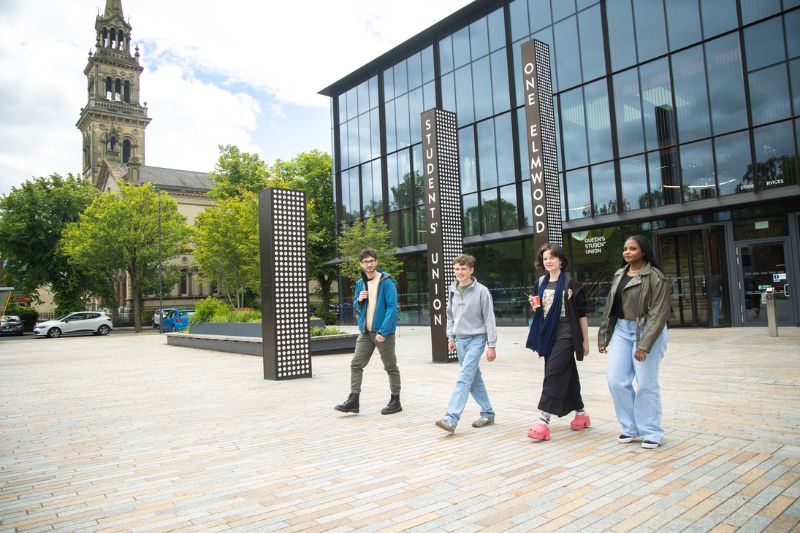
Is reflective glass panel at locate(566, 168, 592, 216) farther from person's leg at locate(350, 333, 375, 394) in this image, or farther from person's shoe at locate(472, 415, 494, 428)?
person's shoe at locate(472, 415, 494, 428)

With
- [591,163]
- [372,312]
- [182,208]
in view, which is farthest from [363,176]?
[182,208]

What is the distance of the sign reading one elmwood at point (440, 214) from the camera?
1271 cm

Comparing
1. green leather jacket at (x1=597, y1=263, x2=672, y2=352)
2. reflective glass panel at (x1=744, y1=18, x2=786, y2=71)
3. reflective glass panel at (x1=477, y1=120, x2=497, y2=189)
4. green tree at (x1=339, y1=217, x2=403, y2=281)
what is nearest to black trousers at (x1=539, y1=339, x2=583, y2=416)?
green leather jacket at (x1=597, y1=263, x2=672, y2=352)

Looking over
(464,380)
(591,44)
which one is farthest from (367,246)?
(464,380)

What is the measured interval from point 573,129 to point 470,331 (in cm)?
1913

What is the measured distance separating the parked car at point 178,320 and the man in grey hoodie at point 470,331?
28677 millimetres

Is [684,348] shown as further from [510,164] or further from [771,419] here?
[510,164]

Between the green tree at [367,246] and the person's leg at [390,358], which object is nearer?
the person's leg at [390,358]

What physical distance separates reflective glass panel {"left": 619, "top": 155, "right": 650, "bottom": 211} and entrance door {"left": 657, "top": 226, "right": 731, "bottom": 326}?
1.70m

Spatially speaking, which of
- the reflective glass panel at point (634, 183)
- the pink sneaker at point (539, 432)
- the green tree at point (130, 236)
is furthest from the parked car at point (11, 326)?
the pink sneaker at point (539, 432)

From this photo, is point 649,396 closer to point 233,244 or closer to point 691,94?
point 691,94

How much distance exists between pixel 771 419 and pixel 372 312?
14.5 feet

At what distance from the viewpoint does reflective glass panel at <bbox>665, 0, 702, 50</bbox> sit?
63.6 feet

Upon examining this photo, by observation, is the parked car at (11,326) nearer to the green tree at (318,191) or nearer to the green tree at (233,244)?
the green tree at (233,244)
